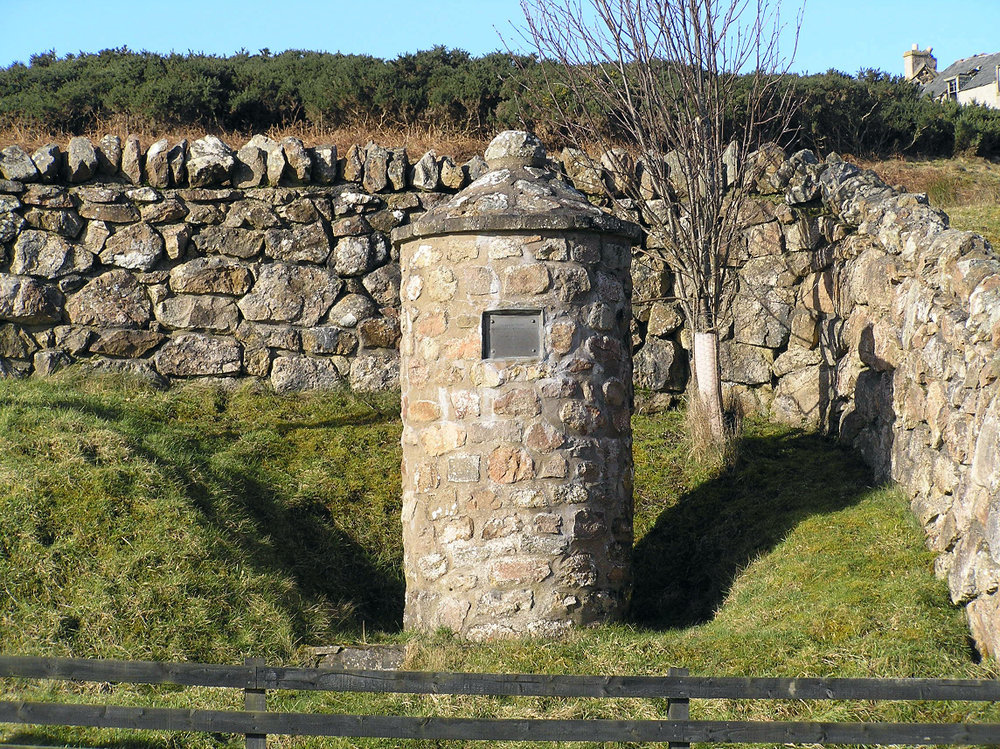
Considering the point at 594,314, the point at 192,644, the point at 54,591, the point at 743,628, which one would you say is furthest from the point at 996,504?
the point at 54,591

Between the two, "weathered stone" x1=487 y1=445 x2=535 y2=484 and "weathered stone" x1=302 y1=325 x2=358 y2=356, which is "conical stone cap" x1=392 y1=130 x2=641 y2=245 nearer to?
"weathered stone" x1=487 y1=445 x2=535 y2=484

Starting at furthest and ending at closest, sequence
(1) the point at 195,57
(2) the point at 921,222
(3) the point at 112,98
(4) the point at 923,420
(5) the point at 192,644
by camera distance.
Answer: (1) the point at 195,57
(3) the point at 112,98
(2) the point at 921,222
(4) the point at 923,420
(5) the point at 192,644

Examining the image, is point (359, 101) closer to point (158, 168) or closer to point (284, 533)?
Answer: point (158, 168)

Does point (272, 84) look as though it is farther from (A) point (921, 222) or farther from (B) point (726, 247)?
(A) point (921, 222)

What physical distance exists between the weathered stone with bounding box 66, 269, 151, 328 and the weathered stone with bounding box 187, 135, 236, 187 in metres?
1.06

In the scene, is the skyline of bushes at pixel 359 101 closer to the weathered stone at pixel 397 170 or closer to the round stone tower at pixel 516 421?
the weathered stone at pixel 397 170

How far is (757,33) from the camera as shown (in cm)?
892

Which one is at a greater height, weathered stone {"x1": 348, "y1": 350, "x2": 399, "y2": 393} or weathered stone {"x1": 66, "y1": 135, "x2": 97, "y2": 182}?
weathered stone {"x1": 66, "y1": 135, "x2": 97, "y2": 182}

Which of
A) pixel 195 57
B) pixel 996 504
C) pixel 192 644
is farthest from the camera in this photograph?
pixel 195 57

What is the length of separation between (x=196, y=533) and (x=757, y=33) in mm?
6258

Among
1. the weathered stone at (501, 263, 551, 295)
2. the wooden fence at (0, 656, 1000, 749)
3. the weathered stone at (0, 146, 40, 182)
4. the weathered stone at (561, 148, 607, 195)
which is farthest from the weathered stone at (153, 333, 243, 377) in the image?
the wooden fence at (0, 656, 1000, 749)

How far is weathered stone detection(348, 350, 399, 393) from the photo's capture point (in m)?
9.27

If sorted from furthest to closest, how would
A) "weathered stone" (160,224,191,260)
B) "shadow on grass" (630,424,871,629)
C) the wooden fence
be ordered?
"weathered stone" (160,224,191,260) < "shadow on grass" (630,424,871,629) < the wooden fence

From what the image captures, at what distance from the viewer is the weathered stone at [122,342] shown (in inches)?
355
